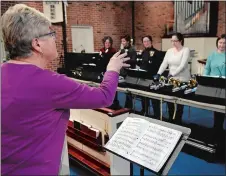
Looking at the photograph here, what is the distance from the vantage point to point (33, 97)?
3.01 ft

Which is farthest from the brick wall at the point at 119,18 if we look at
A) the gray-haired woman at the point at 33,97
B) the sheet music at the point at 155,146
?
the gray-haired woman at the point at 33,97

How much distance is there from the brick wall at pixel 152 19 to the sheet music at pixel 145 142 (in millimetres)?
8378

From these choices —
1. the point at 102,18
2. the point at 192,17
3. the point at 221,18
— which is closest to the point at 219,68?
the point at 221,18

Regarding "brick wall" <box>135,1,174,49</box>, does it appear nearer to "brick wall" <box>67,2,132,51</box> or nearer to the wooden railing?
"brick wall" <box>67,2,132,51</box>

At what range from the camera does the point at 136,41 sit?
973 centimetres

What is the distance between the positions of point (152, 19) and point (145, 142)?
873 centimetres

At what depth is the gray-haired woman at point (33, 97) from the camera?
3.03 ft

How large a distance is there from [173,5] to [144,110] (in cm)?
597

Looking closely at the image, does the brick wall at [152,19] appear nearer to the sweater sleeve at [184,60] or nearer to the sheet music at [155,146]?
the sweater sleeve at [184,60]

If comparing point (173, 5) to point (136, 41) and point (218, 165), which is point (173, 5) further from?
point (218, 165)

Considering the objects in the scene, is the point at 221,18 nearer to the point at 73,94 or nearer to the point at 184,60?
the point at 184,60

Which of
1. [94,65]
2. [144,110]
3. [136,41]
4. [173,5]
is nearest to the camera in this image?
[144,110]

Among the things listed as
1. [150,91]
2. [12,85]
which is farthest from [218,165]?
[12,85]

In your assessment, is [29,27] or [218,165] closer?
[29,27]
